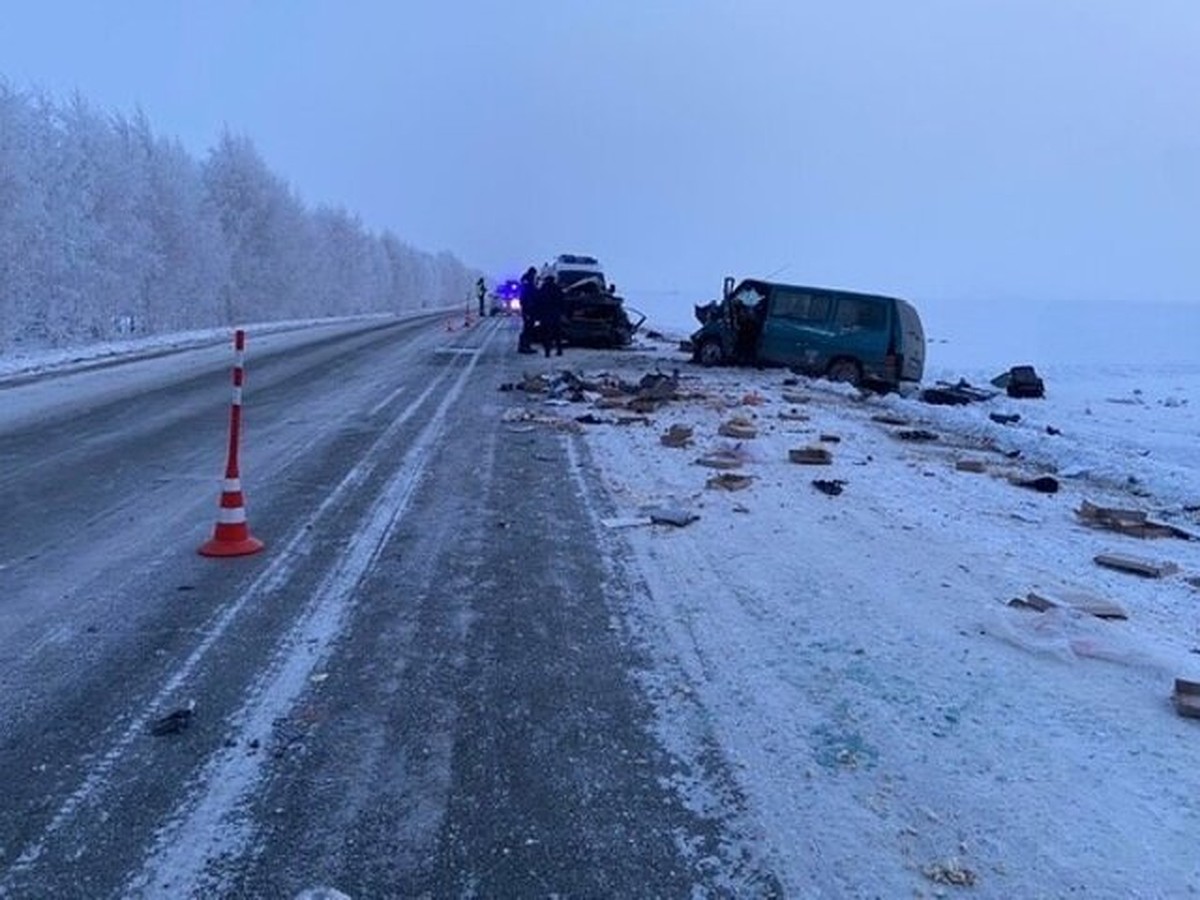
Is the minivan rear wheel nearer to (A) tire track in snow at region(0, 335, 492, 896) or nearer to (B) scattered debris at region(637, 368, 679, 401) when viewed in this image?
(B) scattered debris at region(637, 368, 679, 401)

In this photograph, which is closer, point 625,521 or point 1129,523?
point 625,521

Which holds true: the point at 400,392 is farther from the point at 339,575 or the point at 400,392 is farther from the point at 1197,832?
the point at 1197,832

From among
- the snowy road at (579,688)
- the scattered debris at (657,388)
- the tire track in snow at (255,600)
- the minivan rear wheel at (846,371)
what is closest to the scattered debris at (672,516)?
the snowy road at (579,688)

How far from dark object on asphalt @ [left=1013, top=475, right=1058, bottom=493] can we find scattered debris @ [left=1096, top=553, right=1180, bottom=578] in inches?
109

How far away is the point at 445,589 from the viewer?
5.48m

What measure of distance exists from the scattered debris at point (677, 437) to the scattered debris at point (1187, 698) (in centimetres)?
701

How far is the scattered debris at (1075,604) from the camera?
17.3 ft

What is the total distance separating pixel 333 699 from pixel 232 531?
2.62 meters

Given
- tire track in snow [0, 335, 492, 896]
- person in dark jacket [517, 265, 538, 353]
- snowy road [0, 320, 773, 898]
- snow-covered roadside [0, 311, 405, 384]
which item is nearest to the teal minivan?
person in dark jacket [517, 265, 538, 353]

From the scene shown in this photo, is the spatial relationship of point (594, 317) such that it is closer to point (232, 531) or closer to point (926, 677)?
point (232, 531)

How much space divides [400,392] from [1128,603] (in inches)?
480

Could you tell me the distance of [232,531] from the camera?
20.3 feet

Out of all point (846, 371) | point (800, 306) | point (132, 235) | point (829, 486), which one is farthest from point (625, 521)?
point (132, 235)

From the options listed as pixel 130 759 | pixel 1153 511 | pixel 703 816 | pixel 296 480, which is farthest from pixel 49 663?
pixel 1153 511
